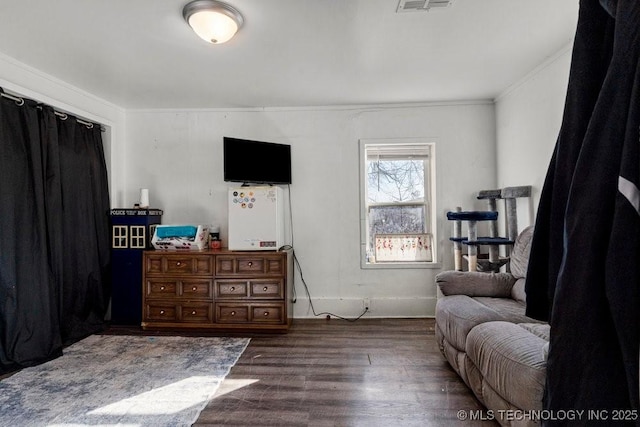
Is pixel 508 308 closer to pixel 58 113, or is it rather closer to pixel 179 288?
pixel 179 288

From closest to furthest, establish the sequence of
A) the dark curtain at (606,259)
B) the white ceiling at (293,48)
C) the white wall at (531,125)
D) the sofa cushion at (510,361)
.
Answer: the dark curtain at (606,259) → the sofa cushion at (510,361) → the white ceiling at (293,48) → the white wall at (531,125)

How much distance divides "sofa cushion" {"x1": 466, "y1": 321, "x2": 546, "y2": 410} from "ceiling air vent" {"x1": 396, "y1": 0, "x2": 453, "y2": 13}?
1904 mm

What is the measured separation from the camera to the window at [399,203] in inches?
144

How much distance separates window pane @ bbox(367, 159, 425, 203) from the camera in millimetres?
3705

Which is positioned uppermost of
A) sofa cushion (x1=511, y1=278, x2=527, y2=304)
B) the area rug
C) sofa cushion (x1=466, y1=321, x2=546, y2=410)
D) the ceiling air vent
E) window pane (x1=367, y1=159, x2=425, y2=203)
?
the ceiling air vent

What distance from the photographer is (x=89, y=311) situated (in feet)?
10.3

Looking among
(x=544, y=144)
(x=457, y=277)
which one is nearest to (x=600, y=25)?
(x=457, y=277)

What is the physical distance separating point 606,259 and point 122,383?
8.82 ft

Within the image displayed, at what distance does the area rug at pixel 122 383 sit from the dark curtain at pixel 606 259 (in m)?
1.89

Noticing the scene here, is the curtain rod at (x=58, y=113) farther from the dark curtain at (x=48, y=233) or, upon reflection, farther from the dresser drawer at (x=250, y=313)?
the dresser drawer at (x=250, y=313)

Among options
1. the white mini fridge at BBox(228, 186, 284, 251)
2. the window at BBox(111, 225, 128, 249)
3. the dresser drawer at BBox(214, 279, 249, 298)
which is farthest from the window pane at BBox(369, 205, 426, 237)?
the window at BBox(111, 225, 128, 249)

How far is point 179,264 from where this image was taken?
316cm

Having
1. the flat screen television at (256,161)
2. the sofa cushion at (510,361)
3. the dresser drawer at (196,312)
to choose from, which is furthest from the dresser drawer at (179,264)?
the sofa cushion at (510,361)

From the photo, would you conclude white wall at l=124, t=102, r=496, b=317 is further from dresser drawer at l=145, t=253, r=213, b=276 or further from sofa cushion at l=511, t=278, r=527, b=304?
sofa cushion at l=511, t=278, r=527, b=304
